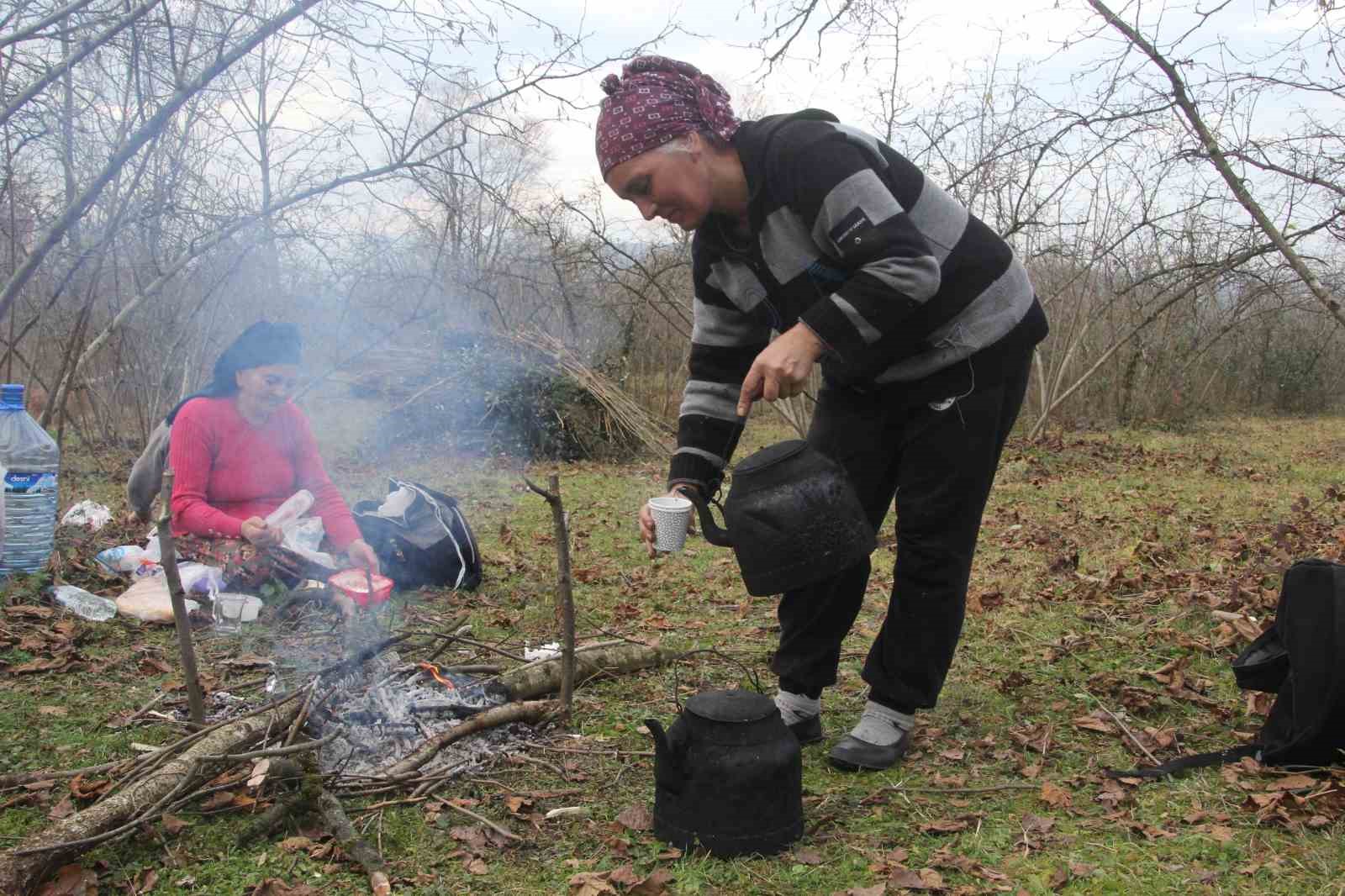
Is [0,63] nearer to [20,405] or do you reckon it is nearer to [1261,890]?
[20,405]

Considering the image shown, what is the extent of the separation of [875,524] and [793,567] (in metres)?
0.57

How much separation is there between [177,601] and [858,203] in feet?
6.29

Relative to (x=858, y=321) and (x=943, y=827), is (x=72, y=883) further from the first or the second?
(x=858, y=321)

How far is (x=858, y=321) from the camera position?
2148 mm

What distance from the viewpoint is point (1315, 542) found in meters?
5.16

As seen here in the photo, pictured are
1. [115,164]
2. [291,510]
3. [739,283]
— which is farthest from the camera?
[291,510]

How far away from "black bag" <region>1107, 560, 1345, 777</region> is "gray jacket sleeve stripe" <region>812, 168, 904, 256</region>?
1384 millimetres

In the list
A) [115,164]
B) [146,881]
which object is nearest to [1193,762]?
[146,881]

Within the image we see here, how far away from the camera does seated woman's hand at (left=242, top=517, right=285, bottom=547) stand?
403 centimetres

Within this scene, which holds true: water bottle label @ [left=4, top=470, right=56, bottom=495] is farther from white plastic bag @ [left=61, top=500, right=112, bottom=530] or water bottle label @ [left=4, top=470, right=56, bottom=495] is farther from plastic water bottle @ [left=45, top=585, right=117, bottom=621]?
white plastic bag @ [left=61, top=500, right=112, bottom=530]

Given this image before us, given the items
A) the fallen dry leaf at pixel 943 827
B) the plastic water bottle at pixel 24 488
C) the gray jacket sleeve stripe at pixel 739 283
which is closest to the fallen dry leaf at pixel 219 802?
the fallen dry leaf at pixel 943 827

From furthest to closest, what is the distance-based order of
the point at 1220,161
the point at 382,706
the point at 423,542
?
the point at 423,542, the point at 1220,161, the point at 382,706

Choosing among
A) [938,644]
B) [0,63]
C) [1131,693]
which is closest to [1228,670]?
[1131,693]

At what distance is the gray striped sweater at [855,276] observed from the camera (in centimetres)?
216
